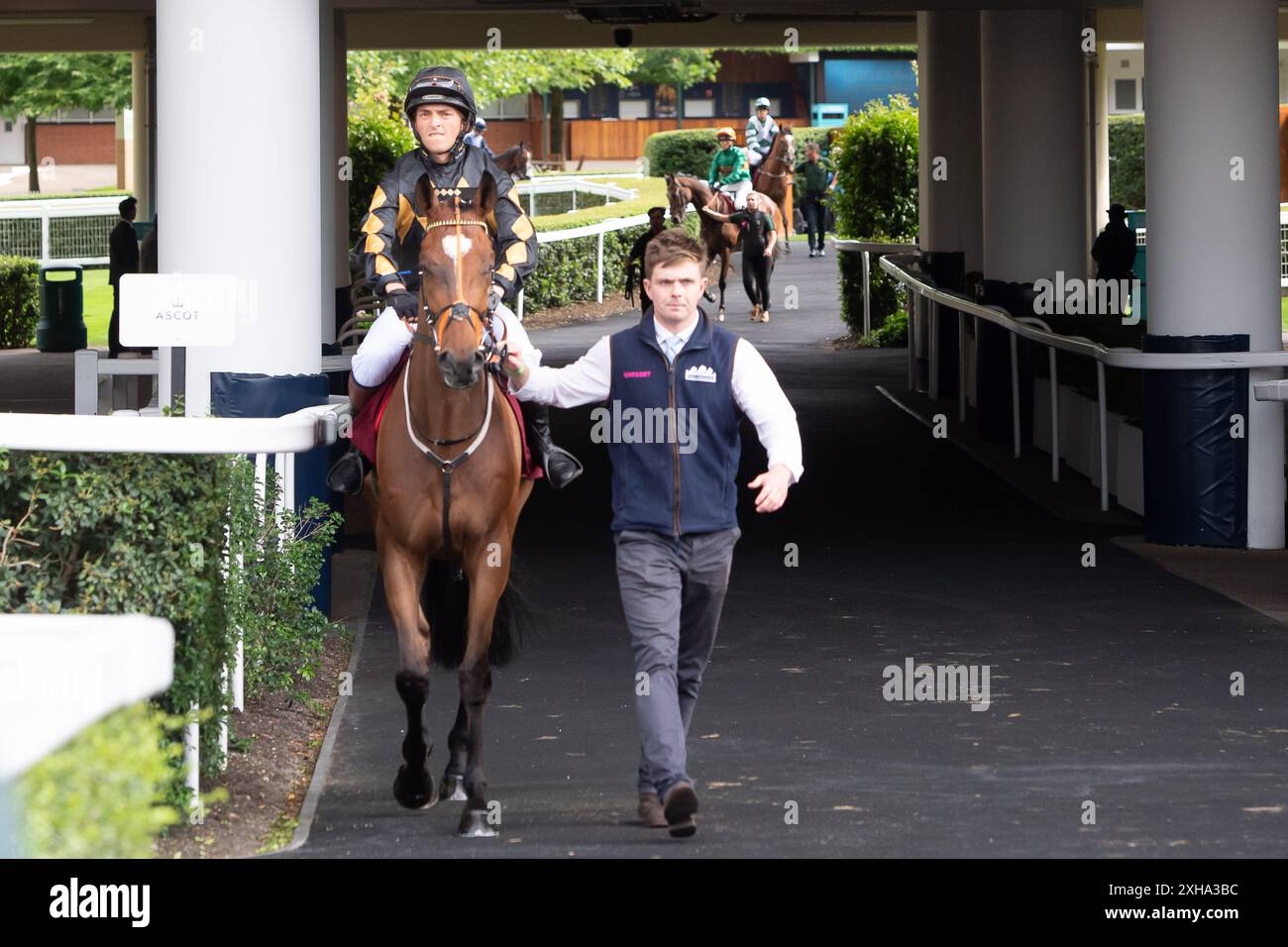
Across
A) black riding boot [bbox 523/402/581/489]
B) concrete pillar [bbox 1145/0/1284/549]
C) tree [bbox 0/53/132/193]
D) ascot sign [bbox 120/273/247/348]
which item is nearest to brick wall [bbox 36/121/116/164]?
tree [bbox 0/53/132/193]

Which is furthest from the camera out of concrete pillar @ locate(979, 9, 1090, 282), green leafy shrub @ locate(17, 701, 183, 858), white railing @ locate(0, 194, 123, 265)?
white railing @ locate(0, 194, 123, 265)

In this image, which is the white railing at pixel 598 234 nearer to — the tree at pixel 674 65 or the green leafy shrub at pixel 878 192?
the green leafy shrub at pixel 878 192

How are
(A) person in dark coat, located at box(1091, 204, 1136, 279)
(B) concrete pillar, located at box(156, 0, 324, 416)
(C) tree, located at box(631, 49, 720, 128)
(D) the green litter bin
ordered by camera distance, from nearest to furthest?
(B) concrete pillar, located at box(156, 0, 324, 416)
(A) person in dark coat, located at box(1091, 204, 1136, 279)
(D) the green litter bin
(C) tree, located at box(631, 49, 720, 128)

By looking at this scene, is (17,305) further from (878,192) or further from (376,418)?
(376,418)

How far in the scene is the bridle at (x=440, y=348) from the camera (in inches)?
248

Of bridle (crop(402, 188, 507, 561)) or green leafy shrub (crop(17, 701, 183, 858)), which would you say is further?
bridle (crop(402, 188, 507, 561))

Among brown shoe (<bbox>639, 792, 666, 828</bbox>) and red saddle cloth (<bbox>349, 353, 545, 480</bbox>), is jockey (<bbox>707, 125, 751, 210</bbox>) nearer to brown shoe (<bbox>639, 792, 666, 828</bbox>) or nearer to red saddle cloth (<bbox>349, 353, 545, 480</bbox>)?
red saddle cloth (<bbox>349, 353, 545, 480</bbox>)

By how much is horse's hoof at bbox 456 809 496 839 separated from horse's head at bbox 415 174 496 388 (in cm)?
127

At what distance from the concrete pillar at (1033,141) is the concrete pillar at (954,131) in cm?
330

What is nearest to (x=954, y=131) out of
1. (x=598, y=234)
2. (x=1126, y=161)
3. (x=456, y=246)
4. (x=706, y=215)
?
(x=706, y=215)

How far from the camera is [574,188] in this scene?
43.1m

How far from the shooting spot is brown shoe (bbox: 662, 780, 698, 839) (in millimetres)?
6254
